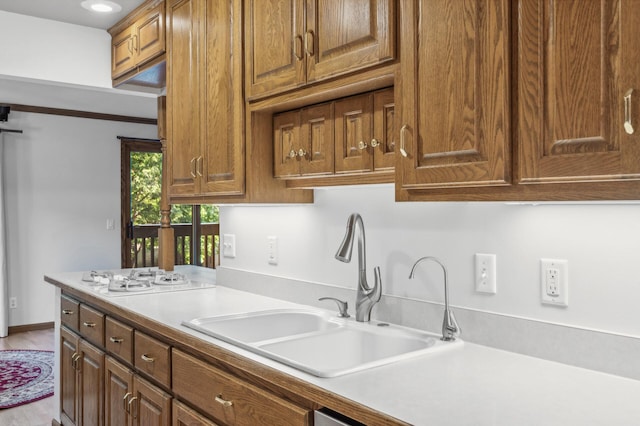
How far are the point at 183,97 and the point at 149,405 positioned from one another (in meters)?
1.37

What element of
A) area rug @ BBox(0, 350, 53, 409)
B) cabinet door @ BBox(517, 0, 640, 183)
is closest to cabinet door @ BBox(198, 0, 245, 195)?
cabinet door @ BBox(517, 0, 640, 183)

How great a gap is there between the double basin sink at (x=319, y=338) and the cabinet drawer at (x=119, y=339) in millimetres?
483

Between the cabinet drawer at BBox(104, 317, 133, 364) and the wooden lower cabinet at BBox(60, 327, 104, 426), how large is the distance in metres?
0.14

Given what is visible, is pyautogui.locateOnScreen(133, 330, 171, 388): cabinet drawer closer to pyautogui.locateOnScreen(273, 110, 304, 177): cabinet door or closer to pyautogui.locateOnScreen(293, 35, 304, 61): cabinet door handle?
pyautogui.locateOnScreen(273, 110, 304, 177): cabinet door

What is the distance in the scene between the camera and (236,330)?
2.10 meters

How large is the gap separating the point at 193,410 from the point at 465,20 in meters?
1.43

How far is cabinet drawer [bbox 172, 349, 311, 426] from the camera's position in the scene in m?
1.41

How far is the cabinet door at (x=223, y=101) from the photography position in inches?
87.3

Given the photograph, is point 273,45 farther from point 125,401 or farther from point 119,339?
point 125,401

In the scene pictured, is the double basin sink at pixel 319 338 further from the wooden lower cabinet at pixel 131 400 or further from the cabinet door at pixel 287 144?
the cabinet door at pixel 287 144

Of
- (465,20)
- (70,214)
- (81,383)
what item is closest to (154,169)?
(70,214)

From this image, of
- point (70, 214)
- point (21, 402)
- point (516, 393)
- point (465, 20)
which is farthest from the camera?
point (70, 214)

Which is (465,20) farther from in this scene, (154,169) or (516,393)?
(154,169)

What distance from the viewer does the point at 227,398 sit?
162cm
